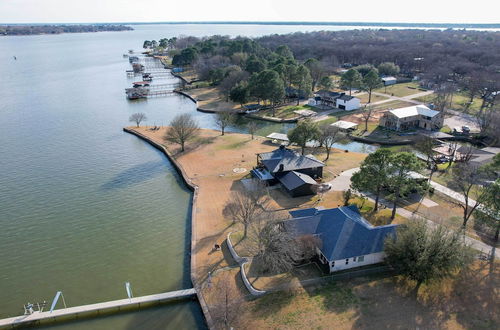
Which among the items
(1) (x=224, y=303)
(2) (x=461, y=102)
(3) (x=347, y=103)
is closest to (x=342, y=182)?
(1) (x=224, y=303)

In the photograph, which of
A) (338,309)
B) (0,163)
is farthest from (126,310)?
(0,163)

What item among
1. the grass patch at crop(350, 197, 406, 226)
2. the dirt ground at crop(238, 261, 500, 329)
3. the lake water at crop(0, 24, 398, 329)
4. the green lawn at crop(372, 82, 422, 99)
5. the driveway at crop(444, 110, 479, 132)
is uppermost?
the green lawn at crop(372, 82, 422, 99)

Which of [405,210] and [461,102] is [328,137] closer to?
[405,210]

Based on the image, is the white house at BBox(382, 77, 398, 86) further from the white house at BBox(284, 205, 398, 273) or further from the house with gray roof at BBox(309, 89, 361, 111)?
the white house at BBox(284, 205, 398, 273)

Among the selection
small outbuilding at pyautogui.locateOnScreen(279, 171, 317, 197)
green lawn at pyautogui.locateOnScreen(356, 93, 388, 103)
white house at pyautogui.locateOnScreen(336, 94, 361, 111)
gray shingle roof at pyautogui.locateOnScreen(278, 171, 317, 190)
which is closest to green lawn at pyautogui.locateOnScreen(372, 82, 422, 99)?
green lawn at pyautogui.locateOnScreen(356, 93, 388, 103)

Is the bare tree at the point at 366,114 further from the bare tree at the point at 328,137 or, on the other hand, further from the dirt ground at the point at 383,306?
the dirt ground at the point at 383,306

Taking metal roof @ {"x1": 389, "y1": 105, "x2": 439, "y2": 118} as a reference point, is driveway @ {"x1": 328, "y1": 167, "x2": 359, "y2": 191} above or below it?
below

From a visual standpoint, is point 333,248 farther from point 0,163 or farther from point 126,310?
point 0,163
